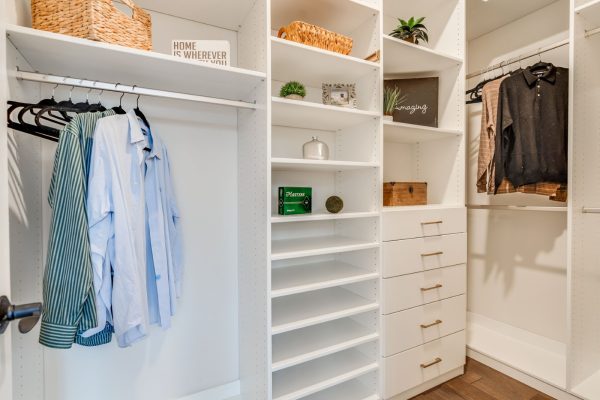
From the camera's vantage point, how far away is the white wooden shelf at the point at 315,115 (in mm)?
1370

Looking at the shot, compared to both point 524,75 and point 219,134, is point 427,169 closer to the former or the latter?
point 524,75

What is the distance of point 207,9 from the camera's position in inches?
56.6

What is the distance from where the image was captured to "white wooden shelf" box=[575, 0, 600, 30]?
1.53 m

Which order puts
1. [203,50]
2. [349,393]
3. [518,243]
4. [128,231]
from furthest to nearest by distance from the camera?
1. [518,243]
2. [349,393]
3. [203,50]
4. [128,231]

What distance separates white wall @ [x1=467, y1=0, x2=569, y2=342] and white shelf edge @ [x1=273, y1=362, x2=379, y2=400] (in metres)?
1.44

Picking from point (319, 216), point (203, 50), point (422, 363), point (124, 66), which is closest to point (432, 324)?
point (422, 363)

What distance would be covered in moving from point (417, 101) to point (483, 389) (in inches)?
73.5

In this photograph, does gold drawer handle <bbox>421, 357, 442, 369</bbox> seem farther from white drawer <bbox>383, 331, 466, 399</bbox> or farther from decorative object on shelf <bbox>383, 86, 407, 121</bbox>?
decorative object on shelf <bbox>383, 86, 407, 121</bbox>

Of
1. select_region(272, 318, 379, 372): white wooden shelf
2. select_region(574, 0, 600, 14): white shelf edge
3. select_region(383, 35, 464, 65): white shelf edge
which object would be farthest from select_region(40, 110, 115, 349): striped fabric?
select_region(574, 0, 600, 14): white shelf edge

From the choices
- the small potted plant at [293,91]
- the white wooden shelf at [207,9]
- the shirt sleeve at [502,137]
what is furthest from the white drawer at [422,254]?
the white wooden shelf at [207,9]

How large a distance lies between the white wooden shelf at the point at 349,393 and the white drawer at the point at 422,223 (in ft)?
2.82

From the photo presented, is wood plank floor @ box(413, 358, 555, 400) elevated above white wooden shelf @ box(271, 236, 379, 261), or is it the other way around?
white wooden shelf @ box(271, 236, 379, 261)

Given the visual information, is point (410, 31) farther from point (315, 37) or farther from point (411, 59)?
point (315, 37)

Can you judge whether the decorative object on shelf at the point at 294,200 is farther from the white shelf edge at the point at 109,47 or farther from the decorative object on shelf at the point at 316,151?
the white shelf edge at the point at 109,47
